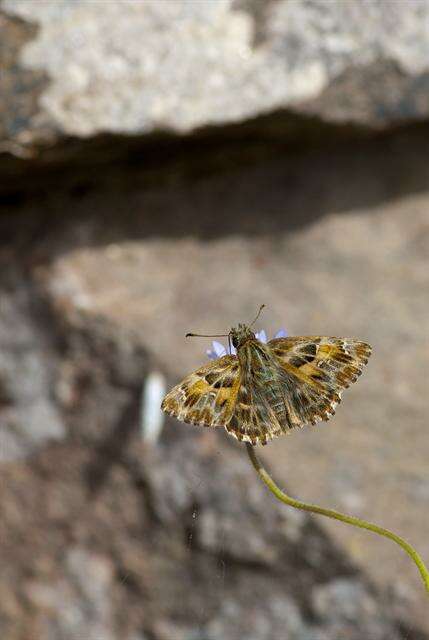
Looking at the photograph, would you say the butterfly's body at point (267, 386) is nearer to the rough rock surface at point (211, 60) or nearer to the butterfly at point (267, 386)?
the butterfly at point (267, 386)

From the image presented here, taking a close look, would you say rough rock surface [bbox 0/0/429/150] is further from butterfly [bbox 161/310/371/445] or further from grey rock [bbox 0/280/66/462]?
butterfly [bbox 161/310/371/445]

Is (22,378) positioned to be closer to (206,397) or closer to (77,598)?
(77,598)

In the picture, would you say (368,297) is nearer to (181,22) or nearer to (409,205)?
(409,205)

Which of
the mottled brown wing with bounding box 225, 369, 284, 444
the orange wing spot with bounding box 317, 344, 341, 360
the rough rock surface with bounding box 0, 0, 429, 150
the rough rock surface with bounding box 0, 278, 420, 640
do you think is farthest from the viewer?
the rough rock surface with bounding box 0, 0, 429, 150

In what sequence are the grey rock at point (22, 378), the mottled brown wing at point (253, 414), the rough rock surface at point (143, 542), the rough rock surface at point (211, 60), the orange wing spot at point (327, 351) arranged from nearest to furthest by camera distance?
the mottled brown wing at point (253, 414)
the orange wing spot at point (327, 351)
the rough rock surface at point (143, 542)
the rough rock surface at point (211, 60)
the grey rock at point (22, 378)

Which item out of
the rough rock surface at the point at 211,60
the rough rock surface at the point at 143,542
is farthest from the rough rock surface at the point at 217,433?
→ the rough rock surface at the point at 211,60

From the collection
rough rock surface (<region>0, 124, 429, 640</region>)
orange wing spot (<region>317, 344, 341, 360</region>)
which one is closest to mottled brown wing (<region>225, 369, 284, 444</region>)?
orange wing spot (<region>317, 344, 341, 360</region>)
